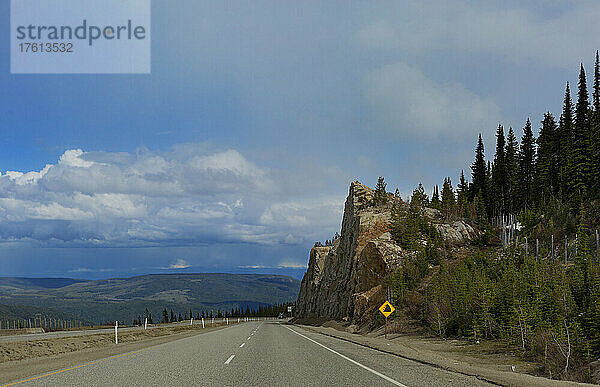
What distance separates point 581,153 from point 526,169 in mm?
19533

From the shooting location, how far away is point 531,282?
26625 millimetres

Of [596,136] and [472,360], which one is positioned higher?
[596,136]

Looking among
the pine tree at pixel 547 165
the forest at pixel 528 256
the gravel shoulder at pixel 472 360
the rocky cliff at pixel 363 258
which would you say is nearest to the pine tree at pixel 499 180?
the forest at pixel 528 256

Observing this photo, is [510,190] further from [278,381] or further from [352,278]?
[278,381]

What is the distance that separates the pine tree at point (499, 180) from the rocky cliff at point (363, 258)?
1385 centimetres

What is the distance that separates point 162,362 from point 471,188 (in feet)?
297

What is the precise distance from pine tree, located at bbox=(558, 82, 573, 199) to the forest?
0.20 meters

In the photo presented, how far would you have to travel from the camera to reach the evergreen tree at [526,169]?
7909 cm

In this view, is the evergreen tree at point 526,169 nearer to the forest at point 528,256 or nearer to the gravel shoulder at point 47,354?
the forest at point 528,256

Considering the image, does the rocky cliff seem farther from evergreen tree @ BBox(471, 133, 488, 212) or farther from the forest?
evergreen tree @ BBox(471, 133, 488, 212)

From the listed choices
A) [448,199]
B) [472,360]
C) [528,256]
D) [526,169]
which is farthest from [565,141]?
[472,360]

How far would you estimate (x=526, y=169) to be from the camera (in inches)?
3265

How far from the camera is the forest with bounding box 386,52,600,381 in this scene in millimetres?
20906

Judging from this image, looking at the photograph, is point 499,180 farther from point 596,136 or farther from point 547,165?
point 596,136
